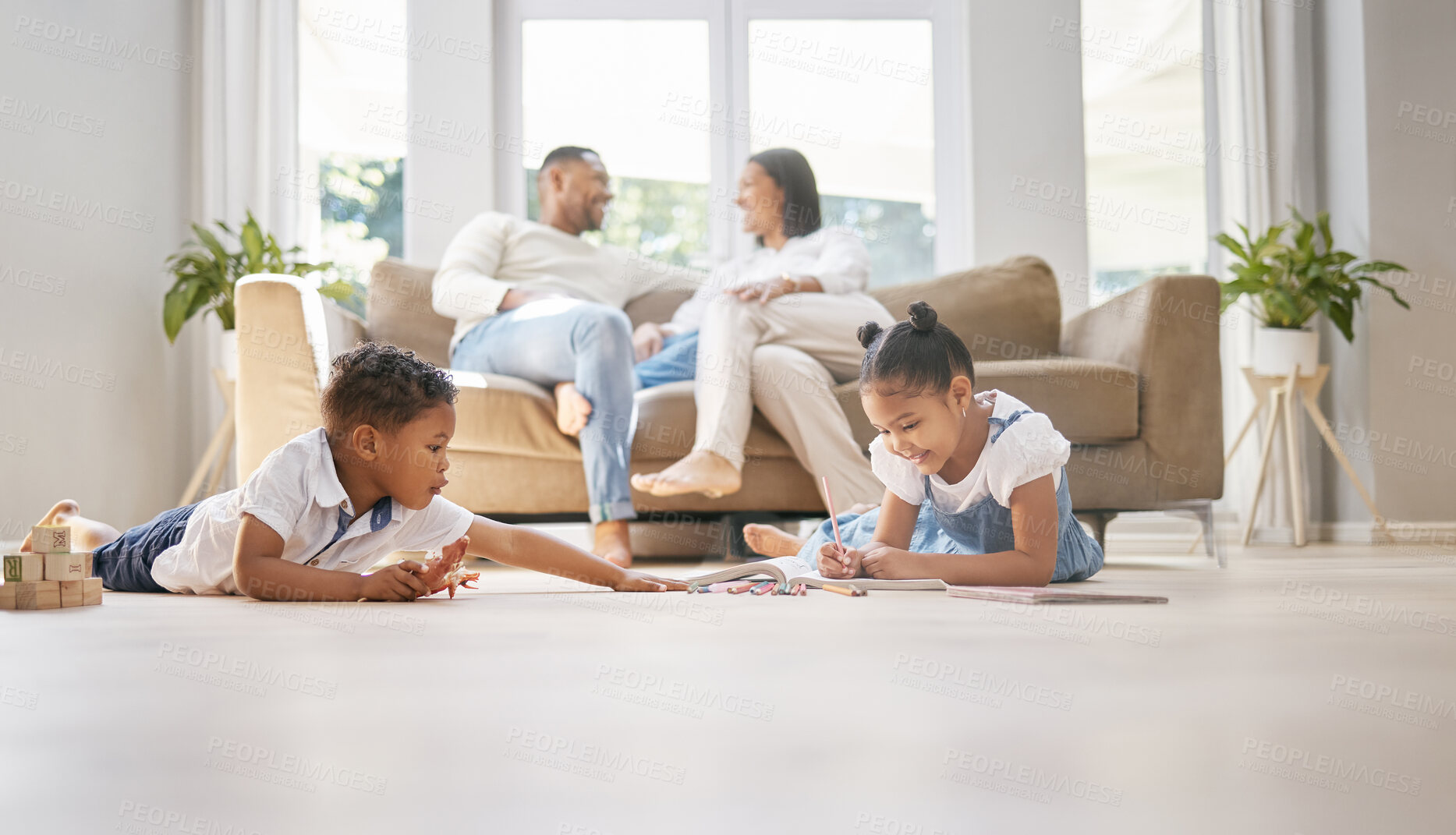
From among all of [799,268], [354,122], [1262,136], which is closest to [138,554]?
[799,268]

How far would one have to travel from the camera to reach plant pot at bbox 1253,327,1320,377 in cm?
346

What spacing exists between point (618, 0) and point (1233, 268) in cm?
244

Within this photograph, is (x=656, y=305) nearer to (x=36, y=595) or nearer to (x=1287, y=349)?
(x=36, y=595)

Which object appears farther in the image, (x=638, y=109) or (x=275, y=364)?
(x=638, y=109)

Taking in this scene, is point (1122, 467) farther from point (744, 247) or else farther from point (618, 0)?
point (618, 0)

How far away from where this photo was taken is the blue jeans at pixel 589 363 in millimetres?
2213

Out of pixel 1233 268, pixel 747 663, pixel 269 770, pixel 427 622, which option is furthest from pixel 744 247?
pixel 269 770

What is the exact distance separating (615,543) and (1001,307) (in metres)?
1.37

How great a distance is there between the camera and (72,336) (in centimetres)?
298

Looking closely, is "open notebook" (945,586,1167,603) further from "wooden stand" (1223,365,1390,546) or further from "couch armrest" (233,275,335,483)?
"wooden stand" (1223,365,1390,546)

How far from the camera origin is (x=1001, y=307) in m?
2.91

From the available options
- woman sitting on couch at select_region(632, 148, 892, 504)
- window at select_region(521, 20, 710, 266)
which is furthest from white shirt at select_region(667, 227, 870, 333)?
window at select_region(521, 20, 710, 266)

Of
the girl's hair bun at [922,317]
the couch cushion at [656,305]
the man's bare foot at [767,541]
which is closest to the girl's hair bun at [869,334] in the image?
the girl's hair bun at [922,317]

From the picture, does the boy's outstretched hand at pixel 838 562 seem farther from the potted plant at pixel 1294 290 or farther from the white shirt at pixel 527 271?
the potted plant at pixel 1294 290
